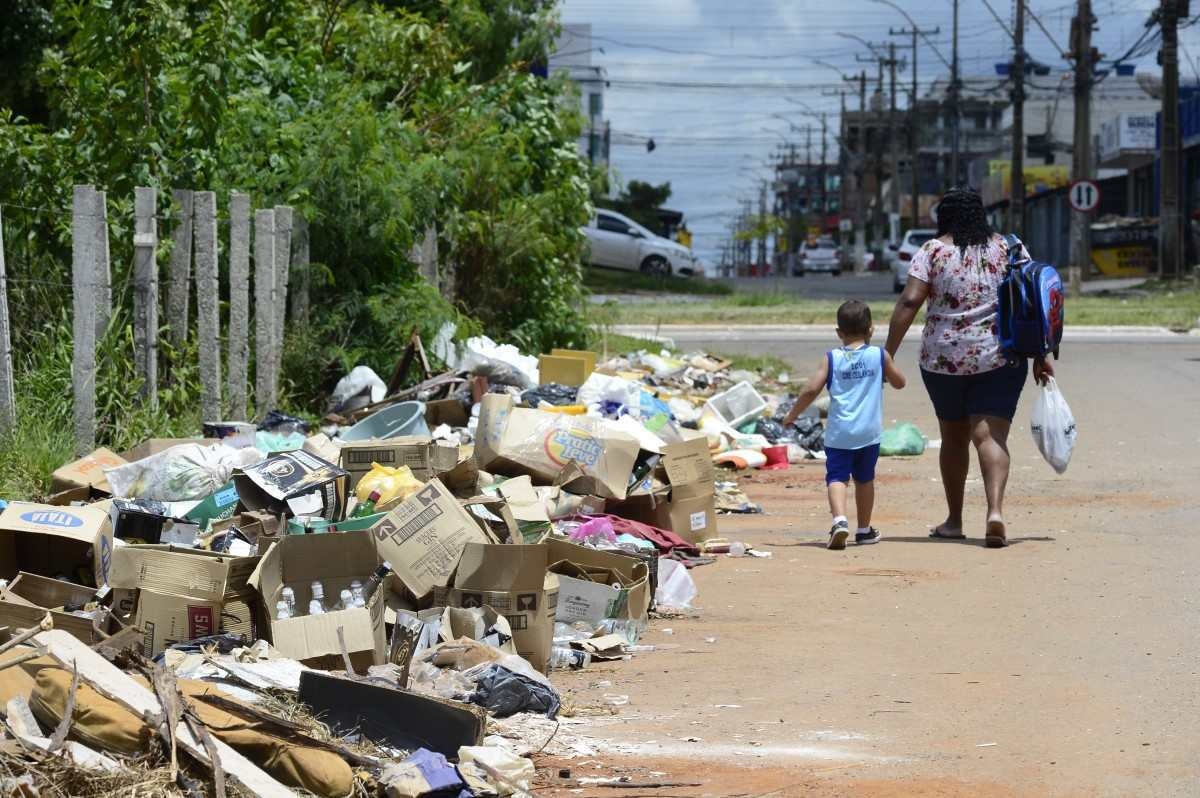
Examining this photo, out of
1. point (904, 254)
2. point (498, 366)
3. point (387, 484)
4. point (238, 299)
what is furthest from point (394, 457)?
point (904, 254)

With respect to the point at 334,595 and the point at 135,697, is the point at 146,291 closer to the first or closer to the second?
the point at 334,595

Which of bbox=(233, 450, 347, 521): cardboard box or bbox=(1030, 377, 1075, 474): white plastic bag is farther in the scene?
bbox=(1030, 377, 1075, 474): white plastic bag

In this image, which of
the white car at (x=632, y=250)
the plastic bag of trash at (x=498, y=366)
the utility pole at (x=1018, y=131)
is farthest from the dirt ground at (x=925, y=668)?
the utility pole at (x=1018, y=131)

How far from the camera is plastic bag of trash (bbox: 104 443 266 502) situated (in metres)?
7.29

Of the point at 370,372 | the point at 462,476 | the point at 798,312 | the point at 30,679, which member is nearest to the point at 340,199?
the point at 370,372

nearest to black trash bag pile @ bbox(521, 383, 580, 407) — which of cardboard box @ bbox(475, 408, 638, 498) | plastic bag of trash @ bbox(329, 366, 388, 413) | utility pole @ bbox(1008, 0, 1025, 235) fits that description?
plastic bag of trash @ bbox(329, 366, 388, 413)

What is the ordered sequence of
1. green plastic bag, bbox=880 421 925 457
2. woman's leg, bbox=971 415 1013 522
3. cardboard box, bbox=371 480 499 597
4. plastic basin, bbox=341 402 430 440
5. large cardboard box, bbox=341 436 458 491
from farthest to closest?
green plastic bag, bbox=880 421 925 457 < plastic basin, bbox=341 402 430 440 < woman's leg, bbox=971 415 1013 522 < large cardboard box, bbox=341 436 458 491 < cardboard box, bbox=371 480 499 597

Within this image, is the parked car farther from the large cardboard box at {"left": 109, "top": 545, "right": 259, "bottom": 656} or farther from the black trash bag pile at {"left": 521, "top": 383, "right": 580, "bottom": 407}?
the large cardboard box at {"left": 109, "top": 545, "right": 259, "bottom": 656}

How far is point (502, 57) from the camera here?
22.7 metres

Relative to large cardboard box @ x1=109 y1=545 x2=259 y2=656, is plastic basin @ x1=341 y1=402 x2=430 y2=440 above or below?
above

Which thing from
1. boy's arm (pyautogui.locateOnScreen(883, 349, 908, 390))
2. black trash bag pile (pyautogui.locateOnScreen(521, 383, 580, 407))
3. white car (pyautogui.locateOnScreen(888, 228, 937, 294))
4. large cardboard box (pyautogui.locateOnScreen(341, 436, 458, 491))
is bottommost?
large cardboard box (pyautogui.locateOnScreen(341, 436, 458, 491))

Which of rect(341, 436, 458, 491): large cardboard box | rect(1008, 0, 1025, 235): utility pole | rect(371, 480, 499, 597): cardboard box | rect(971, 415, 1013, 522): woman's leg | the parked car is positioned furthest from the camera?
the parked car

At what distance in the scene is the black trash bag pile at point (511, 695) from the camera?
4898 mm

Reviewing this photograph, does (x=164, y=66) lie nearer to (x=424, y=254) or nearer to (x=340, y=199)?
(x=340, y=199)
